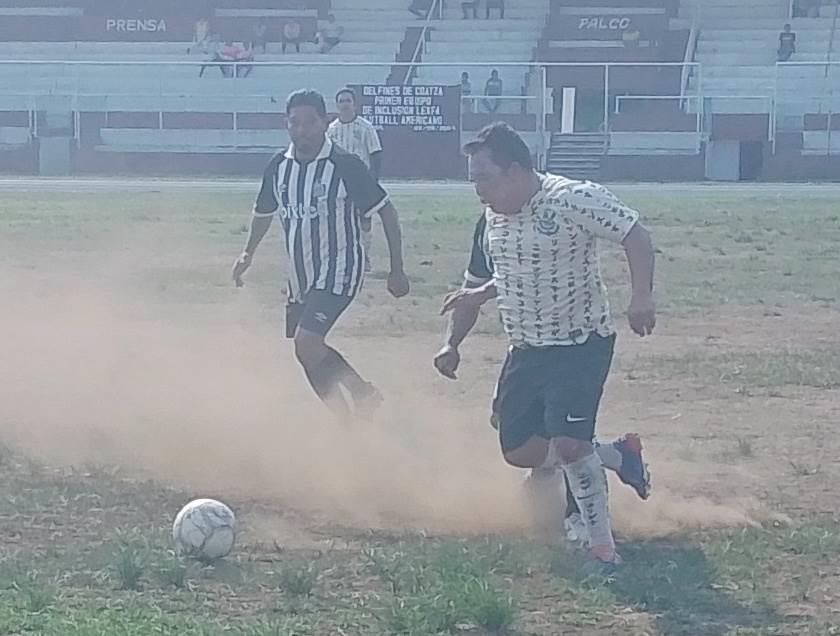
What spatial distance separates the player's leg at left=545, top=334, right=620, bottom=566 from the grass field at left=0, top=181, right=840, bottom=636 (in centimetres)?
16

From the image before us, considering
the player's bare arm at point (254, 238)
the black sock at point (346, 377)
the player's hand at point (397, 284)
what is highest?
the player's bare arm at point (254, 238)

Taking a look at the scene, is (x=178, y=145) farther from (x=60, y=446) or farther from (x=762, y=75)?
(x=60, y=446)

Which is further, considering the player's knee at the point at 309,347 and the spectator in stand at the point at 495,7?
the spectator in stand at the point at 495,7

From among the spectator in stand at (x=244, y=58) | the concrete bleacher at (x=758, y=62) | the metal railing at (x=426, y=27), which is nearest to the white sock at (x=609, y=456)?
the concrete bleacher at (x=758, y=62)

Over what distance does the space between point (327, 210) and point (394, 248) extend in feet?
1.42

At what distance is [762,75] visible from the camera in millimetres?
45750

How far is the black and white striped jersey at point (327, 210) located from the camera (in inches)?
347

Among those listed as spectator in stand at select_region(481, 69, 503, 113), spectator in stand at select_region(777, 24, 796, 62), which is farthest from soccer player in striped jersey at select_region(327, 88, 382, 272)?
spectator in stand at select_region(777, 24, 796, 62)

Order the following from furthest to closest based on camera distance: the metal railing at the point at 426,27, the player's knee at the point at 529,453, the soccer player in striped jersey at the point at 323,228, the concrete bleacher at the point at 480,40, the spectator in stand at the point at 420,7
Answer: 1. the spectator in stand at the point at 420,7
2. the metal railing at the point at 426,27
3. the concrete bleacher at the point at 480,40
4. the soccer player in striped jersey at the point at 323,228
5. the player's knee at the point at 529,453

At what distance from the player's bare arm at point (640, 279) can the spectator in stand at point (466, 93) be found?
35.3 m

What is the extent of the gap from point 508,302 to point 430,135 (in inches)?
1365

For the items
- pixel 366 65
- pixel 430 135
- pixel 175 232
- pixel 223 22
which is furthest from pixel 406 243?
pixel 223 22

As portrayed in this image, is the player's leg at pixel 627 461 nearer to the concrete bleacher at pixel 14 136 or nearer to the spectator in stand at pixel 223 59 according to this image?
the spectator in stand at pixel 223 59

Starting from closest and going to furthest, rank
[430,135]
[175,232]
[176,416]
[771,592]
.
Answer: [771,592] → [176,416] → [175,232] → [430,135]
